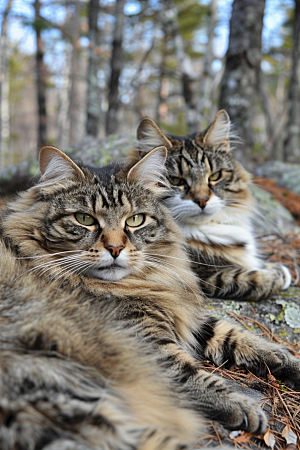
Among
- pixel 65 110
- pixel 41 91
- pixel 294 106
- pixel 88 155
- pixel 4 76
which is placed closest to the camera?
pixel 88 155

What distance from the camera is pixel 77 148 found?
5336 mm

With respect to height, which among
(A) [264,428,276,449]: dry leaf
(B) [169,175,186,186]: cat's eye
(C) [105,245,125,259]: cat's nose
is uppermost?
(B) [169,175,186,186]: cat's eye

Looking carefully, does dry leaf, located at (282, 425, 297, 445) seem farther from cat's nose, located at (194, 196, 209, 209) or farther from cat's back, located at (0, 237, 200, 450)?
cat's nose, located at (194, 196, 209, 209)

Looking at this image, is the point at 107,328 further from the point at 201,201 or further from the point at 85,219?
the point at 201,201

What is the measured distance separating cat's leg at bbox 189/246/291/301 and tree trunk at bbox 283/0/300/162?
6.93 metres

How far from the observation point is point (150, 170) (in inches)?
90.4

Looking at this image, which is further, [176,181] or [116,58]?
[116,58]

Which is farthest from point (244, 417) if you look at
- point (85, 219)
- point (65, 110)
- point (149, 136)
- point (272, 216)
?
point (65, 110)

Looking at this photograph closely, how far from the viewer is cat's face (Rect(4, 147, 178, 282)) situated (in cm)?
189

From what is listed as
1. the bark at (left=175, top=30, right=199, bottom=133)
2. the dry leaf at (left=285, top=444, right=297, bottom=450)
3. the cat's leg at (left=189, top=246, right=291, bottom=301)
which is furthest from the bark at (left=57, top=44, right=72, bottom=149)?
the dry leaf at (left=285, top=444, right=297, bottom=450)

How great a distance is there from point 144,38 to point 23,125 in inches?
655

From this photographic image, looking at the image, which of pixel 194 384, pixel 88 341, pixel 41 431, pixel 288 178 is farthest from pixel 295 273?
pixel 288 178

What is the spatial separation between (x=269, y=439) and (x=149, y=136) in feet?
7.44

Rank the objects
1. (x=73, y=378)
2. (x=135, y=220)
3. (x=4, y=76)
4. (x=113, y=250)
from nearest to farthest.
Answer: (x=73, y=378) → (x=113, y=250) → (x=135, y=220) → (x=4, y=76)
